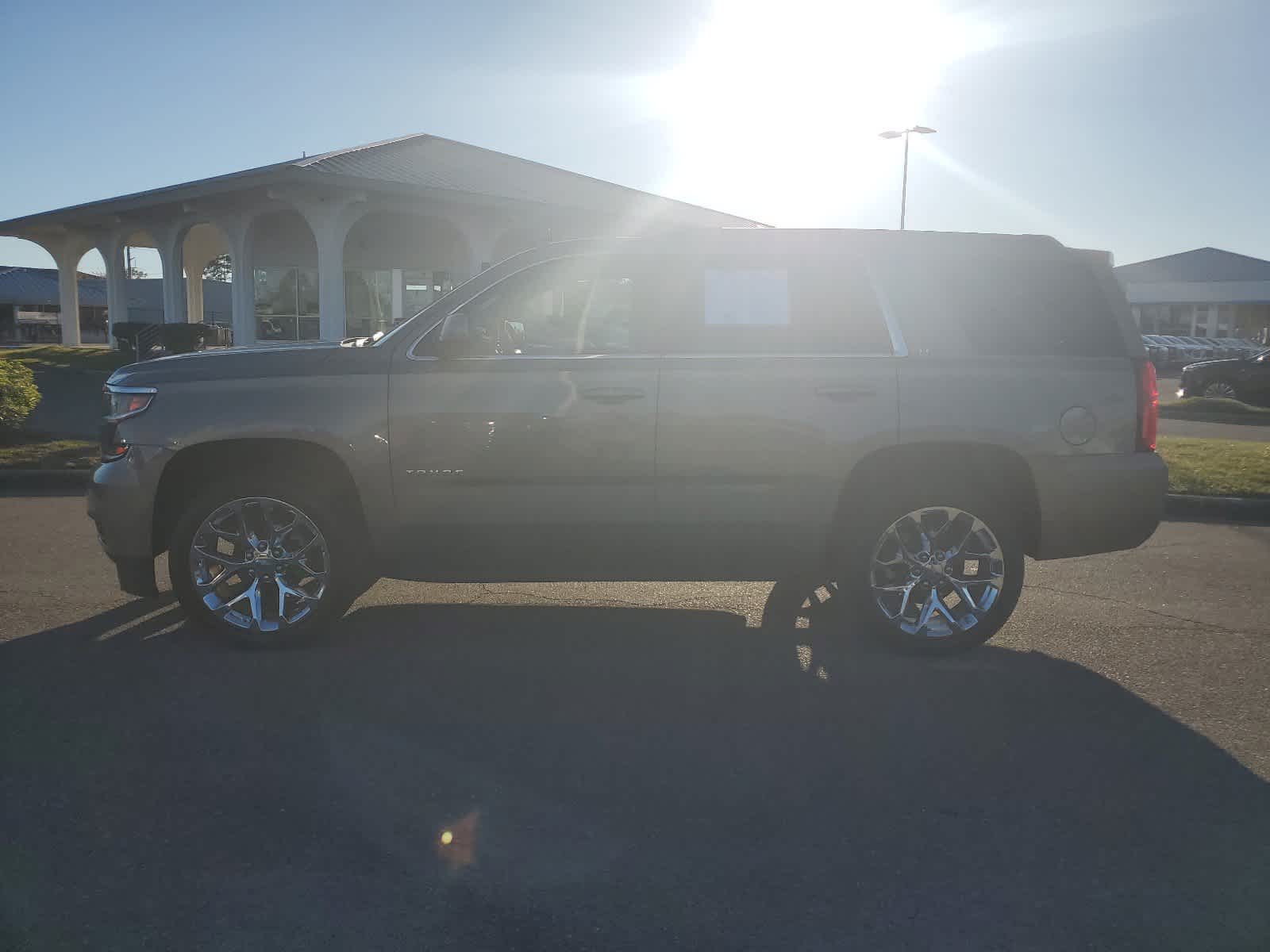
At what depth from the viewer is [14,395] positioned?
13023 millimetres

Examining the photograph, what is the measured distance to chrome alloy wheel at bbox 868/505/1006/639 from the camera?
17.5 ft

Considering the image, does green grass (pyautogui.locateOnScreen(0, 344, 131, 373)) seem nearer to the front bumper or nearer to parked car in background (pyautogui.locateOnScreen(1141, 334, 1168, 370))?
the front bumper

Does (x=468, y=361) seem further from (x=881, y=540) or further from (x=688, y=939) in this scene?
(x=688, y=939)

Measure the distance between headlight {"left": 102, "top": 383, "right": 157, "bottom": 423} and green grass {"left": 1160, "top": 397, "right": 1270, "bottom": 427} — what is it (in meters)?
20.8

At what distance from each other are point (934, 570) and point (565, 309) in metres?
Result: 2.21

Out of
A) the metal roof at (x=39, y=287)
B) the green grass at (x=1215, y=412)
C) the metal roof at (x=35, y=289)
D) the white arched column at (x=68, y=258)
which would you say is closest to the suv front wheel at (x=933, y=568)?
the green grass at (x=1215, y=412)

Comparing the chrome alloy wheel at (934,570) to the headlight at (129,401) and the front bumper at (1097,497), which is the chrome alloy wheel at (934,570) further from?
the headlight at (129,401)

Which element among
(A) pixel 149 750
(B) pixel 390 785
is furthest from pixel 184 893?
(A) pixel 149 750

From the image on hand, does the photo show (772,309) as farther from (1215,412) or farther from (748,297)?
(1215,412)

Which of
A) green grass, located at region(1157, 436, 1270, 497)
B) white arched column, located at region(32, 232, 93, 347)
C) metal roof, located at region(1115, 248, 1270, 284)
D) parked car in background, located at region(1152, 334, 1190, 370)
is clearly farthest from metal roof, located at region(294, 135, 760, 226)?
metal roof, located at region(1115, 248, 1270, 284)

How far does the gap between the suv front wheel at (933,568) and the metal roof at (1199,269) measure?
7719cm

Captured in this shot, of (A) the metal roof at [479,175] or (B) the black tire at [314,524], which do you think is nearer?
(B) the black tire at [314,524]

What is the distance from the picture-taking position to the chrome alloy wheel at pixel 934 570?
5.33 meters

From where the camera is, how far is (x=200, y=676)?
4953 mm
